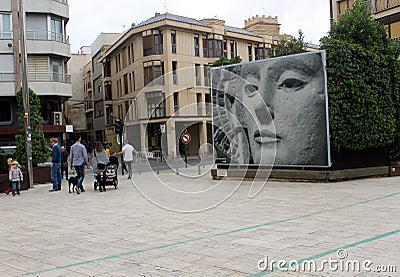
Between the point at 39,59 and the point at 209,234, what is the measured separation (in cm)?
3039

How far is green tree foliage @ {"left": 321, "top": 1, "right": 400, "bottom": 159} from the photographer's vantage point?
52.1ft

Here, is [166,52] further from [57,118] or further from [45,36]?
[57,118]

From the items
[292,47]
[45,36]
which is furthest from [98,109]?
[292,47]

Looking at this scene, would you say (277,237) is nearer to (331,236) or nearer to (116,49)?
(331,236)

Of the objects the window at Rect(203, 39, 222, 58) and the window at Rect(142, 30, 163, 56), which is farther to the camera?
the window at Rect(203, 39, 222, 58)

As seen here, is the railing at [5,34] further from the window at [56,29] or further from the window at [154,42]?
the window at [154,42]

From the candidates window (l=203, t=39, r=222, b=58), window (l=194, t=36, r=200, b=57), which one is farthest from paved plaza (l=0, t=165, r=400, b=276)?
window (l=203, t=39, r=222, b=58)

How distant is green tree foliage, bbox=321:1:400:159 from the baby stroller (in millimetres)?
7364

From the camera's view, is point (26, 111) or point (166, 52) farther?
point (166, 52)

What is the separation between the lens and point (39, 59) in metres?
35.3

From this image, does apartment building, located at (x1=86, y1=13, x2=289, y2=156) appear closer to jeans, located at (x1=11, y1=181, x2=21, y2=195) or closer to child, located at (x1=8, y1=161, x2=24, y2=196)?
jeans, located at (x1=11, y1=181, x2=21, y2=195)

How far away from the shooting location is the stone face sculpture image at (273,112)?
1592 cm

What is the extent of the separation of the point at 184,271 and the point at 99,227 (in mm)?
3855

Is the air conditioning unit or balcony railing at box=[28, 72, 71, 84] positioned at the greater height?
balcony railing at box=[28, 72, 71, 84]
